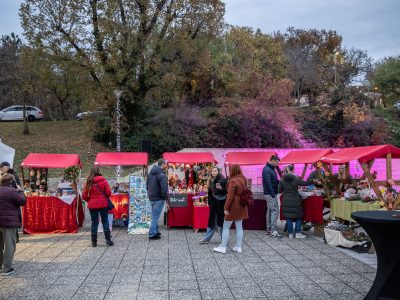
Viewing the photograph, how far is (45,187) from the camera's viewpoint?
41.3 feet

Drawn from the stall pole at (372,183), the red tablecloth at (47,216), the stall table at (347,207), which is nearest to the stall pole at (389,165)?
the stall pole at (372,183)

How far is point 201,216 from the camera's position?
35.7ft

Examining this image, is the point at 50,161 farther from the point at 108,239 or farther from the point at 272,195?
the point at 272,195

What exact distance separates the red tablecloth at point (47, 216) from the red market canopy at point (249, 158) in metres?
5.17

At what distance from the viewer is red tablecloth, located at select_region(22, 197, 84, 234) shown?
10953mm

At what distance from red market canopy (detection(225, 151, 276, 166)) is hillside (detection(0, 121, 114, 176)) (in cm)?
946

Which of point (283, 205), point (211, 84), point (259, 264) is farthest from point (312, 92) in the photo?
point (259, 264)

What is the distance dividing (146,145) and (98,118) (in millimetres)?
9566

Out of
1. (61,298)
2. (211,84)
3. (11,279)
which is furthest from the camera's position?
(211,84)

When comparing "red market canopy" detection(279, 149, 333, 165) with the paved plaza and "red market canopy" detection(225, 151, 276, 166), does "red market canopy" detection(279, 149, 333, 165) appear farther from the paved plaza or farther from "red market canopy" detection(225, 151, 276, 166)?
the paved plaza

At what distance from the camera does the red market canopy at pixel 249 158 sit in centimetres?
1352

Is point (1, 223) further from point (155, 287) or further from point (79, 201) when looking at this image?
point (79, 201)

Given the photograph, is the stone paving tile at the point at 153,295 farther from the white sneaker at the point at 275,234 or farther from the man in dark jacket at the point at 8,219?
the white sneaker at the point at 275,234

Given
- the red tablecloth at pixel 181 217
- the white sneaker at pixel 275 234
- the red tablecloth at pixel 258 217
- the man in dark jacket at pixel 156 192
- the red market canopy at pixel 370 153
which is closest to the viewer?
the red market canopy at pixel 370 153
